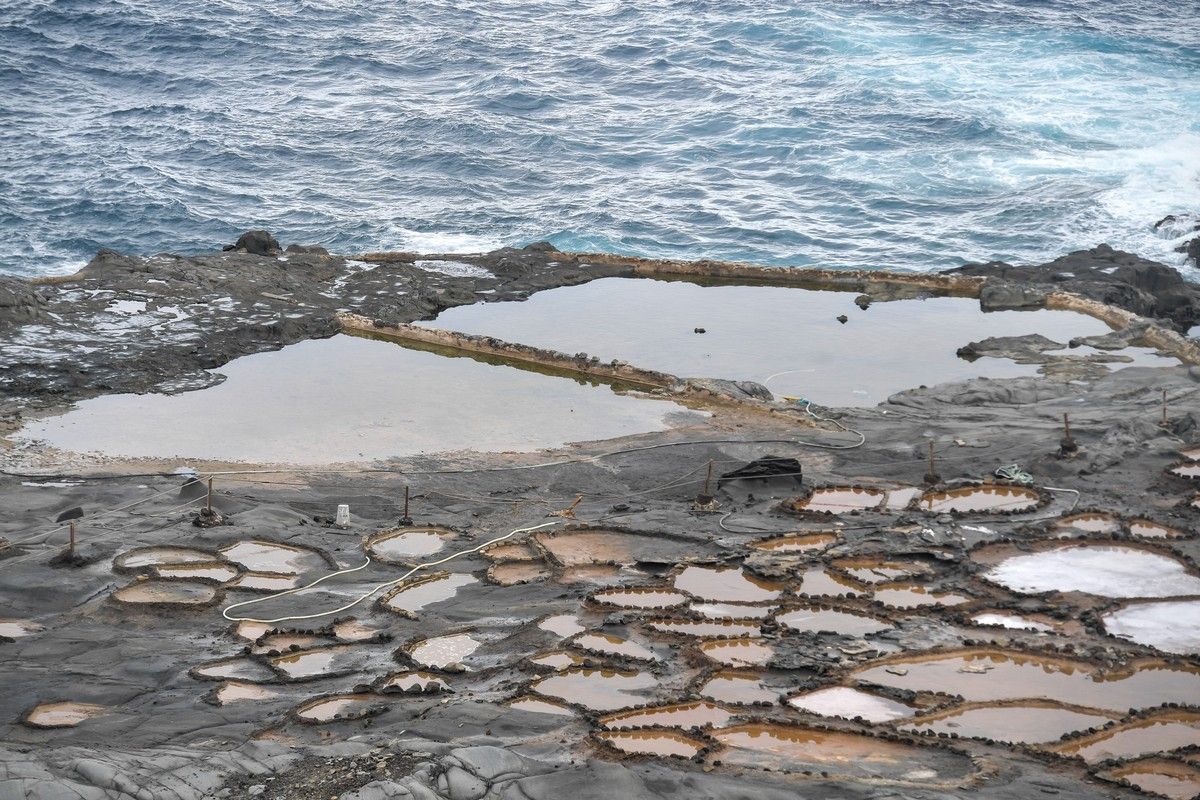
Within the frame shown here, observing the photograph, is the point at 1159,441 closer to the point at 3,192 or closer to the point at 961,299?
the point at 961,299

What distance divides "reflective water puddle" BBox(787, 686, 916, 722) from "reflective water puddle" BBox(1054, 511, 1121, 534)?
4368mm

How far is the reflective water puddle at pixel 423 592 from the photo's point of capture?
1337 centimetres

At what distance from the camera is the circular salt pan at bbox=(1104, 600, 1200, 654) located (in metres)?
12.1

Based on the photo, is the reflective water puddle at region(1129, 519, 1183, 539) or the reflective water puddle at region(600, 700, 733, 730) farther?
the reflective water puddle at region(1129, 519, 1183, 539)

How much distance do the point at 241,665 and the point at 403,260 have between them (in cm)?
1559

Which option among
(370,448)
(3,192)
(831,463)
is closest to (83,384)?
(370,448)

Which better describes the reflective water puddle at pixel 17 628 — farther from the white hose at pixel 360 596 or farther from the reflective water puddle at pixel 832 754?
the reflective water puddle at pixel 832 754

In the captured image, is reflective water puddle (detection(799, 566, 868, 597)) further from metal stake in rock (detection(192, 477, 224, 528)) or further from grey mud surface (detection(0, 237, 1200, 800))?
metal stake in rock (detection(192, 477, 224, 528))

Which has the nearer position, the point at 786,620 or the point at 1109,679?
the point at 1109,679

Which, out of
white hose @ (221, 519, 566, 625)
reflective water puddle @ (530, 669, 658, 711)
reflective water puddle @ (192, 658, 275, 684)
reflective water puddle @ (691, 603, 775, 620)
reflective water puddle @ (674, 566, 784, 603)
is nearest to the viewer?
reflective water puddle @ (530, 669, 658, 711)

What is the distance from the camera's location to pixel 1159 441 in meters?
16.4

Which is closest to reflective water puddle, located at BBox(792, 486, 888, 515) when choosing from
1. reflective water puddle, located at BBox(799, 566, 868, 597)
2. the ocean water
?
reflective water puddle, located at BBox(799, 566, 868, 597)

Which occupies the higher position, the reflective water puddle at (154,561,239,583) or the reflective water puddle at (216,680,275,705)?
the reflective water puddle at (216,680,275,705)

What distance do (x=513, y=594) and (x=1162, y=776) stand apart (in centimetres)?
625
